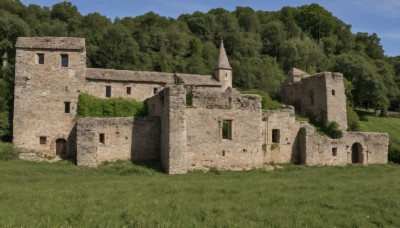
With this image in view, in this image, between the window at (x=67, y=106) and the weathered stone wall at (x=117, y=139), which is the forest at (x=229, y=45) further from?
the weathered stone wall at (x=117, y=139)

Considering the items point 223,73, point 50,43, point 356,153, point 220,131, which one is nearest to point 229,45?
point 223,73

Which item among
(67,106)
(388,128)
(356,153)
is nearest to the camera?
(67,106)

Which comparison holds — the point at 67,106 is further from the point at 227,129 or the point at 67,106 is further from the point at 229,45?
the point at 229,45

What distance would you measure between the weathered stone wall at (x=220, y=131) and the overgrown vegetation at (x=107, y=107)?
303 inches

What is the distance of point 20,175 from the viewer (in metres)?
19.0

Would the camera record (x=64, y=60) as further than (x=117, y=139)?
Yes

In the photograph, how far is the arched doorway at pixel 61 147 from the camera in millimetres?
27047

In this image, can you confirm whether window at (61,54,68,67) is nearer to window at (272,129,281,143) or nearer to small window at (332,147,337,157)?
window at (272,129,281,143)

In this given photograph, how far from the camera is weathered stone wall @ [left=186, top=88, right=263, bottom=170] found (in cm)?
2181

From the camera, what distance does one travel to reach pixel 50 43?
27547 millimetres

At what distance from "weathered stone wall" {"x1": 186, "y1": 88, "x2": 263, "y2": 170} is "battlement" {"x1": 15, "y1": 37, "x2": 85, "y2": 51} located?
12.1 m

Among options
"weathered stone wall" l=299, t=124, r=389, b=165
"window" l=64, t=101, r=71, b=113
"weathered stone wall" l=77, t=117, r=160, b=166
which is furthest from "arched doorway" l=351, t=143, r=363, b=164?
"window" l=64, t=101, r=71, b=113

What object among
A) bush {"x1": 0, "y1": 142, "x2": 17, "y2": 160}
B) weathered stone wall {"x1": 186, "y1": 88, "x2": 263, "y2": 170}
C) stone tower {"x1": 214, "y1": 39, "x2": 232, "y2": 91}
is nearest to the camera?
weathered stone wall {"x1": 186, "y1": 88, "x2": 263, "y2": 170}

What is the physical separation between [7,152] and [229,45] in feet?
214
